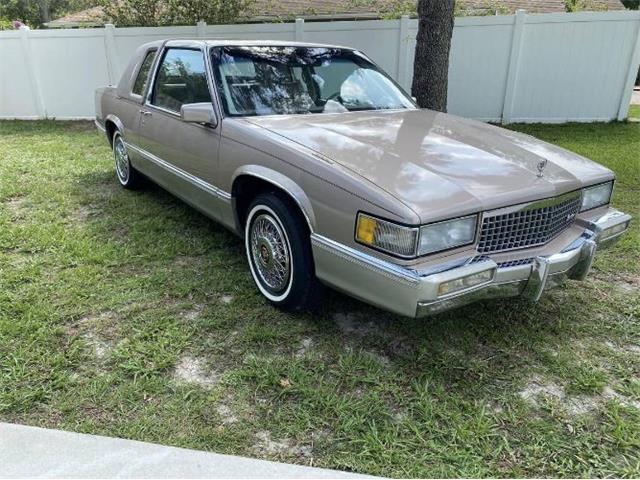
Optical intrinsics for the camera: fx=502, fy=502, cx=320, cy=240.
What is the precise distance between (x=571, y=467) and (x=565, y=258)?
109 centimetres

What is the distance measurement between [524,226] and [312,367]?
1.40m

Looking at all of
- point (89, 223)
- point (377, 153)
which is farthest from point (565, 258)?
point (89, 223)

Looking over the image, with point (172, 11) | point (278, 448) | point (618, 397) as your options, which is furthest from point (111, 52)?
point (618, 397)

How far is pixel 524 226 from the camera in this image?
9.00ft

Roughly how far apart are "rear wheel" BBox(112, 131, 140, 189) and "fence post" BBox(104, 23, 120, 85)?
598cm

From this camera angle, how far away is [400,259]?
7.97 feet

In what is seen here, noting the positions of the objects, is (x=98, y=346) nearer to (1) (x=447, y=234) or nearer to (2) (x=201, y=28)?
(1) (x=447, y=234)

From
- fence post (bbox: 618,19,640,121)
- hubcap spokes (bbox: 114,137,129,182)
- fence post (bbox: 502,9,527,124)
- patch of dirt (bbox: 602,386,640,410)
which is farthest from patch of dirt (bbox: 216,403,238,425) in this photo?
fence post (bbox: 618,19,640,121)

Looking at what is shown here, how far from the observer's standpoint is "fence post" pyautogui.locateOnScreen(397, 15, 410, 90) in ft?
32.4

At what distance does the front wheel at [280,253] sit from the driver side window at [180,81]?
1.09 m

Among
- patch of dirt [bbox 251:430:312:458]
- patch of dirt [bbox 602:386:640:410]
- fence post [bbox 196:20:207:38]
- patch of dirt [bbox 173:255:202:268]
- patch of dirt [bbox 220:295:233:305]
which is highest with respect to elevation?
fence post [bbox 196:20:207:38]

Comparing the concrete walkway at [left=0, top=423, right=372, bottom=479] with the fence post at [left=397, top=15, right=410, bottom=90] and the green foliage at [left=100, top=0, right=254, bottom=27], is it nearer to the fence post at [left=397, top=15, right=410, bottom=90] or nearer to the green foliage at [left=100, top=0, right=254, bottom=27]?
the fence post at [left=397, top=15, right=410, bottom=90]

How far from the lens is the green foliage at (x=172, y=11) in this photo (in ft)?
39.5

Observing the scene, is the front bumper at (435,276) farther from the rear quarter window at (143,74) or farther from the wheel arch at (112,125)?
the wheel arch at (112,125)
